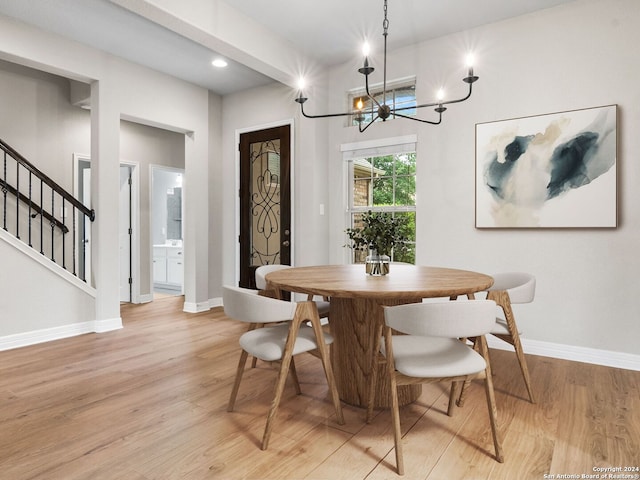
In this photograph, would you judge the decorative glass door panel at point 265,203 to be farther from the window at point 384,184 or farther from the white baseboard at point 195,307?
the window at point 384,184

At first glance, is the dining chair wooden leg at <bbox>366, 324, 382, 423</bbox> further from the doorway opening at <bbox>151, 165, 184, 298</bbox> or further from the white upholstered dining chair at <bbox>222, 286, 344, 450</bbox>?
the doorway opening at <bbox>151, 165, 184, 298</bbox>

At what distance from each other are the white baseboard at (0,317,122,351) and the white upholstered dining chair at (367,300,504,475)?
3300 millimetres

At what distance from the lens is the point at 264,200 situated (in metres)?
5.02

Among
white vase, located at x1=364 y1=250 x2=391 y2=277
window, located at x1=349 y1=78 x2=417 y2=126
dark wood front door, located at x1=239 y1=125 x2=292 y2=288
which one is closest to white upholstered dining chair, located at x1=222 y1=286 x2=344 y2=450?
white vase, located at x1=364 y1=250 x2=391 y2=277

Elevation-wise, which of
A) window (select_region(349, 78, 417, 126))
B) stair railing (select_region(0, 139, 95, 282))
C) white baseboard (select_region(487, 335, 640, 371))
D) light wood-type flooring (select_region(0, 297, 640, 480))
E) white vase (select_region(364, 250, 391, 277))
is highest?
window (select_region(349, 78, 417, 126))

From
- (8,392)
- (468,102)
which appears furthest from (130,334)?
(468,102)

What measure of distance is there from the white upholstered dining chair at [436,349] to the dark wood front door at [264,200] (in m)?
2.97

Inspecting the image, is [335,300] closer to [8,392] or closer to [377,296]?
[377,296]

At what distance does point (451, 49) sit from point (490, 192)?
54.9 inches

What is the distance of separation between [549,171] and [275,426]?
286cm

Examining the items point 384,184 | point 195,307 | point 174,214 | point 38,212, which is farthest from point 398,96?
point 174,214

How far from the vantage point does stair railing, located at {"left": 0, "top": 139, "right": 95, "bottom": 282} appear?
4129mm

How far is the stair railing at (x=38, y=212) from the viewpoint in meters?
4.13

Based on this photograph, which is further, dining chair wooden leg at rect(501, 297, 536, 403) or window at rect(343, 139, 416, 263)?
window at rect(343, 139, 416, 263)
